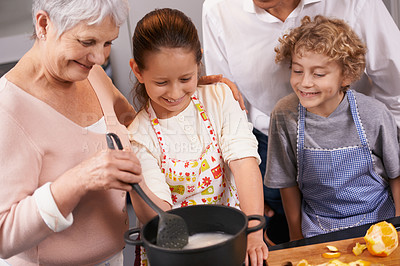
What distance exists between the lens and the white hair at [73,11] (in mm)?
791

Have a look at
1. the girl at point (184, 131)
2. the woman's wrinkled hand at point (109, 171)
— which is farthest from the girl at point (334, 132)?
the woman's wrinkled hand at point (109, 171)

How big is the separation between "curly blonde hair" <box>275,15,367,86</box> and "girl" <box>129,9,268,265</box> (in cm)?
32

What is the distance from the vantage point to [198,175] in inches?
41.1

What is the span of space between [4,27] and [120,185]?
1330mm

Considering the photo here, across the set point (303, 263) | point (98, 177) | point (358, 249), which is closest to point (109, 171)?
point (98, 177)

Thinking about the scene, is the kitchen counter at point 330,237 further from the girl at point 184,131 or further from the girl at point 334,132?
the girl at point 334,132

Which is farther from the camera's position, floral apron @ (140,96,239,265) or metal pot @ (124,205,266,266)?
floral apron @ (140,96,239,265)

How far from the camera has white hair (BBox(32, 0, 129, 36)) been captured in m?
0.79

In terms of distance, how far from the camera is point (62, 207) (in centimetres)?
76

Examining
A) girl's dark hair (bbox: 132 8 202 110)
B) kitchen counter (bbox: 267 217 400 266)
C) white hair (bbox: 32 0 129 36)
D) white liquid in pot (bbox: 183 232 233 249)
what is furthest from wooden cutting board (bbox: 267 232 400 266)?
white hair (bbox: 32 0 129 36)

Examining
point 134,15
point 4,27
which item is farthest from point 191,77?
point 4,27

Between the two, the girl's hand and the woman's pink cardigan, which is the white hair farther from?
the girl's hand

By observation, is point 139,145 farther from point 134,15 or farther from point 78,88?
point 134,15

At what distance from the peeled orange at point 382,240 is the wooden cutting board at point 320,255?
1 centimetres
